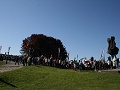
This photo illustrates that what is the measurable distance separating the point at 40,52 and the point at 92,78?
74.7 meters

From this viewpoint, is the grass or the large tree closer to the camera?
the grass

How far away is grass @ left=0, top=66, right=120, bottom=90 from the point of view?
21438 mm

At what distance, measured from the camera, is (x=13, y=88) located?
2112 centimetres

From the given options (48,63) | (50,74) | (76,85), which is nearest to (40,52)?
(48,63)

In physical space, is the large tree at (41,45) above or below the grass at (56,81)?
above

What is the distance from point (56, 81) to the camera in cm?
→ 2452

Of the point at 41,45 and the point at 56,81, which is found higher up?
the point at 41,45

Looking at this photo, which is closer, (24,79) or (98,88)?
(98,88)

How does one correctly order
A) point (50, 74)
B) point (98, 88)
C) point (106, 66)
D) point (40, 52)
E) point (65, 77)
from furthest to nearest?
point (40, 52), point (106, 66), point (50, 74), point (65, 77), point (98, 88)

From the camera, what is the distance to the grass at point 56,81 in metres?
21.4

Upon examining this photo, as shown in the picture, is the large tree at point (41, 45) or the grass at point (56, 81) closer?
the grass at point (56, 81)

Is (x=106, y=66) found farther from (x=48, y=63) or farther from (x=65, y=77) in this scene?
(x=65, y=77)

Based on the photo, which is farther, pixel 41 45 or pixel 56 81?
pixel 41 45

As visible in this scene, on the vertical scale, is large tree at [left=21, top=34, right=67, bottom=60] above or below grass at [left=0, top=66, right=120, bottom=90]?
above
